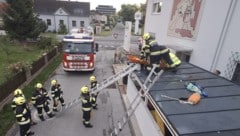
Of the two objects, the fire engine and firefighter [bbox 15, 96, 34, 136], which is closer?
firefighter [bbox 15, 96, 34, 136]

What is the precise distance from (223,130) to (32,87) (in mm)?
11024

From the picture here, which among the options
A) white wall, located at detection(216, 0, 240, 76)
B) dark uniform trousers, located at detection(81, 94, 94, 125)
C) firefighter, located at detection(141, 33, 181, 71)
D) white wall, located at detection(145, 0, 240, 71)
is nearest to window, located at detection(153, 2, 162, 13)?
white wall, located at detection(145, 0, 240, 71)

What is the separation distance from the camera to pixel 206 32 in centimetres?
1021

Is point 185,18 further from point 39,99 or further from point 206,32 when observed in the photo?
point 39,99

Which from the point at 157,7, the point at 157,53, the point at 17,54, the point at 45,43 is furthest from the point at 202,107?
the point at 45,43

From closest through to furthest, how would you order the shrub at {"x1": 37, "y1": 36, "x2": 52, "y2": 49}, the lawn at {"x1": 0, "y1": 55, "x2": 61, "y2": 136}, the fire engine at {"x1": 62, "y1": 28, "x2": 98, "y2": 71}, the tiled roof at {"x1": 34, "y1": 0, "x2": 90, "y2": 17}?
the lawn at {"x1": 0, "y1": 55, "x2": 61, "y2": 136} < the fire engine at {"x1": 62, "y1": 28, "x2": 98, "y2": 71} < the shrub at {"x1": 37, "y1": 36, "x2": 52, "y2": 49} < the tiled roof at {"x1": 34, "y1": 0, "x2": 90, "y2": 17}

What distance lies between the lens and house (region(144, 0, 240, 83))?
8562mm

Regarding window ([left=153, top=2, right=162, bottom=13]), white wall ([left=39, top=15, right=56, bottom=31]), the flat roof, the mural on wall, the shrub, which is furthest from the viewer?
white wall ([left=39, top=15, right=56, bottom=31])

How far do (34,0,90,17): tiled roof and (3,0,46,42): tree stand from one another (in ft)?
78.9

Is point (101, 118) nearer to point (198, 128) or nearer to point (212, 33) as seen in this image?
point (198, 128)

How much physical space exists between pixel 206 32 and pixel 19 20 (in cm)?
1956

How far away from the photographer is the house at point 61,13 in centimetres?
4516

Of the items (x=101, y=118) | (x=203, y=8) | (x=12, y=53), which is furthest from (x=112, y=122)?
(x=12, y=53)

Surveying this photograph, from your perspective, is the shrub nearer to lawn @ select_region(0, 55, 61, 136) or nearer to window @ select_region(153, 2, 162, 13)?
lawn @ select_region(0, 55, 61, 136)
